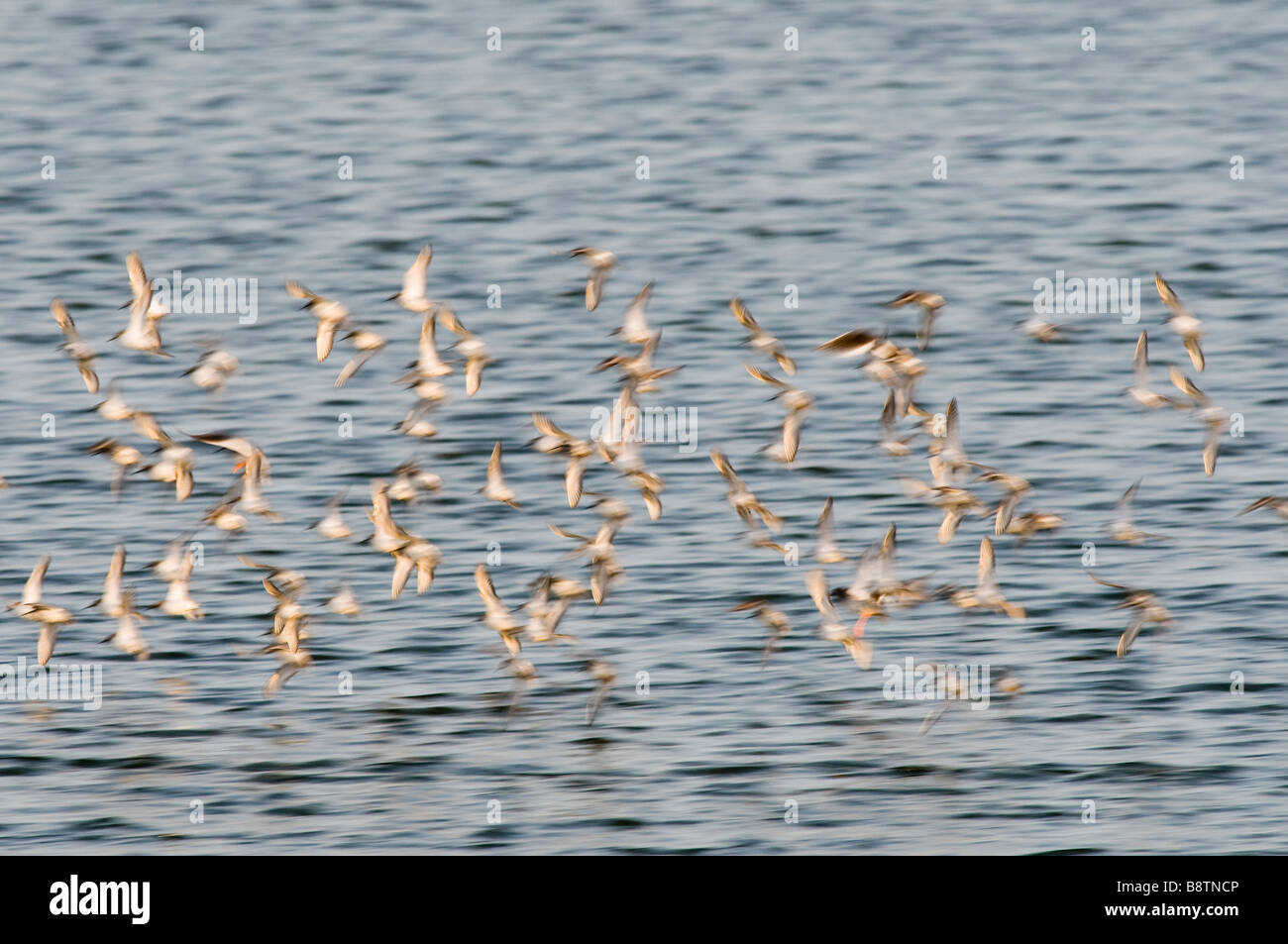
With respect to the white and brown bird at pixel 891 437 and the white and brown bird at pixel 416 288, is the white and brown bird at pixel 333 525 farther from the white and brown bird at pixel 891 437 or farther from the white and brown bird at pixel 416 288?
the white and brown bird at pixel 891 437

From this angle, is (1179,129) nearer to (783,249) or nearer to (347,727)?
(783,249)

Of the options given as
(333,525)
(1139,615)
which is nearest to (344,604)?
(333,525)

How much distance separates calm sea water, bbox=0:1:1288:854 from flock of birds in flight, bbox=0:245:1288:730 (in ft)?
0.87

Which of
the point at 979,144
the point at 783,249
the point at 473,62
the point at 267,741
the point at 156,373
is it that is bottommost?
the point at 267,741

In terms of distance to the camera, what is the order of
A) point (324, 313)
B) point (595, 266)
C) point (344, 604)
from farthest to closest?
point (595, 266) → point (324, 313) → point (344, 604)

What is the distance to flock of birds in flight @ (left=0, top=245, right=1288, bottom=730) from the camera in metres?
18.9

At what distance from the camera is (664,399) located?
25297 millimetres

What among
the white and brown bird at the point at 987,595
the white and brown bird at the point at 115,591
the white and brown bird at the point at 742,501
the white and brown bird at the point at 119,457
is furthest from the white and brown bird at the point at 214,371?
the white and brown bird at the point at 987,595

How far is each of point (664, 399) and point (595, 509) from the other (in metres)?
3.31

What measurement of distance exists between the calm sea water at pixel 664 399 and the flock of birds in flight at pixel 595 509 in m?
0.26

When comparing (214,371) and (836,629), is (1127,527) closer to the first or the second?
(836,629)

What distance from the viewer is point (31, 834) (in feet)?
52.7
